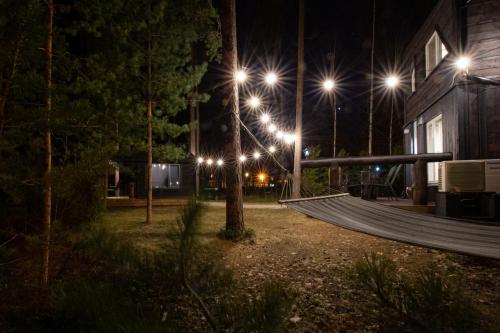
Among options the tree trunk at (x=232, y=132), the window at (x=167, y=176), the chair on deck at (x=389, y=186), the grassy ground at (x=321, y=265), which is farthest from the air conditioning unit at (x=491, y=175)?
the window at (x=167, y=176)

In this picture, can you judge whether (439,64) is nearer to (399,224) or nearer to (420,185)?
(420,185)

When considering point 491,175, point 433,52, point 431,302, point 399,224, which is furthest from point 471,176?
point 431,302

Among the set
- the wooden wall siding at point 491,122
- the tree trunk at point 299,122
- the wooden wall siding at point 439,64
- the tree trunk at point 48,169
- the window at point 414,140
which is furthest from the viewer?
the window at point 414,140

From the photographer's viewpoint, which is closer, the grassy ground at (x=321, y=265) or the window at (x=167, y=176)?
the grassy ground at (x=321, y=265)

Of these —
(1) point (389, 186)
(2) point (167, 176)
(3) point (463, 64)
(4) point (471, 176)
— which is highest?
(3) point (463, 64)

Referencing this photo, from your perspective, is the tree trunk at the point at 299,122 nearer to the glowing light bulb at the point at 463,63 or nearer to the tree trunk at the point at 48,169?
the glowing light bulb at the point at 463,63

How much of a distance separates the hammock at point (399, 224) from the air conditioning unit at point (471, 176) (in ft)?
6.73

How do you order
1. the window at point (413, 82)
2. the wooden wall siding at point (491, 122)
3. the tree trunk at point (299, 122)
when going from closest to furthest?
the wooden wall siding at point (491, 122), the tree trunk at point (299, 122), the window at point (413, 82)

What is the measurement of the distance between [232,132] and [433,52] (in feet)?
24.0

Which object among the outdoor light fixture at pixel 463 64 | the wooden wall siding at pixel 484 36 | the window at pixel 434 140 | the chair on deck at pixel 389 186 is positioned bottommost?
the chair on deck at pixel 389 186

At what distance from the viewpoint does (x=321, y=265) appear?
4.64 meters

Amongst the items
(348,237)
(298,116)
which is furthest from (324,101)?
(348,237)

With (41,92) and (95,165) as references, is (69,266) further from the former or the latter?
(41,92)

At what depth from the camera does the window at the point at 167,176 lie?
19.1 meters
